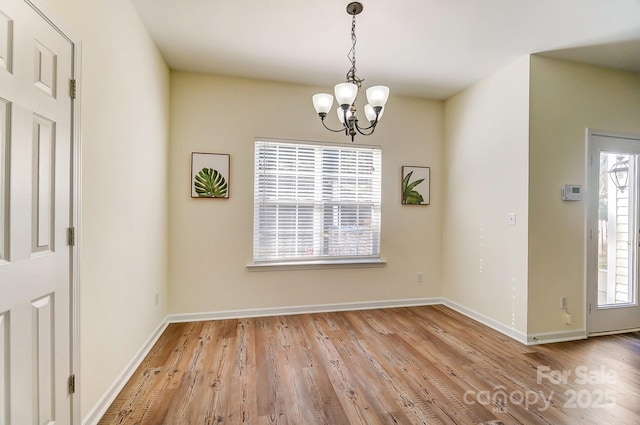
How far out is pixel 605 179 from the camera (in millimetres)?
3047

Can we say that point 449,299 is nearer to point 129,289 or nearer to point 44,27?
point 129,289

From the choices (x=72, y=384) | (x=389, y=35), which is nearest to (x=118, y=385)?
(x=72, y=384)

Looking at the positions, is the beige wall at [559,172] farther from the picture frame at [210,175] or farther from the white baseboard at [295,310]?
the picture frame at [210,175]

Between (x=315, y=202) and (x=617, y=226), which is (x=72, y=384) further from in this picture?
(x=617, y=226)

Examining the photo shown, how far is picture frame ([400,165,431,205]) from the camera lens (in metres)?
3.89

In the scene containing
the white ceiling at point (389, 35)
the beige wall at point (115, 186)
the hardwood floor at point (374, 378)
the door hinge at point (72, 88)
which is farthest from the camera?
the white ceiling at point (389, 35)

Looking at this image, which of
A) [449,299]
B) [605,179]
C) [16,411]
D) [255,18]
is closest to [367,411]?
[16,411]

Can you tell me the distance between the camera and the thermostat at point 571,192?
2.91 meters

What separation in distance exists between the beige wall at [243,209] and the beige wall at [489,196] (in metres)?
0.58

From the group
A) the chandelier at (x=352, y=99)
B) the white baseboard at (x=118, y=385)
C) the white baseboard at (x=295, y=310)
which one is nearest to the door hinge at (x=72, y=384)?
the white baseboard at (x=118, y=385)

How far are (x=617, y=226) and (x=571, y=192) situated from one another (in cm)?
73

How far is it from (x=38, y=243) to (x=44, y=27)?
0.98 meters

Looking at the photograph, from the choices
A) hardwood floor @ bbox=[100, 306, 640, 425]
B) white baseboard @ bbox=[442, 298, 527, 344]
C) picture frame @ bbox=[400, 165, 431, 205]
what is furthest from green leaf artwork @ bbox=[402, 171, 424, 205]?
hardwood floor @ bbox=[100, 306, 640, 425]

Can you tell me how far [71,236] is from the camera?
1.49 meters
